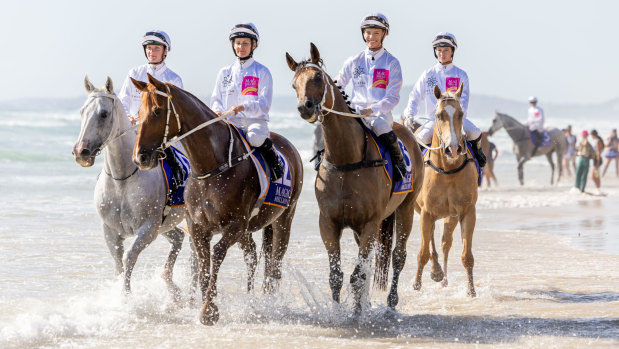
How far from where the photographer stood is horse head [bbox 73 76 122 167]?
24.1 feet

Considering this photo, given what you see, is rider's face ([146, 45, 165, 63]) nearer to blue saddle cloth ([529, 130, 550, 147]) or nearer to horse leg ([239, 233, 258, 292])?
horse leg ([239, 233, 258, 292])

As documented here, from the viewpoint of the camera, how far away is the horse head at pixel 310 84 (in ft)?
22.5

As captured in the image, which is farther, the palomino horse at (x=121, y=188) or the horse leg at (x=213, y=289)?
the palomino horse at (x=121, y=188)

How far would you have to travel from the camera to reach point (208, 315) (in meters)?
6.96

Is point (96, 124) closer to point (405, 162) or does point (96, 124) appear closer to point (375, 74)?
point (375, 74)

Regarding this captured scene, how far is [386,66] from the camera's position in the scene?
27.3 ft

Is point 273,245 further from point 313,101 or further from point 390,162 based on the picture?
point 313,101

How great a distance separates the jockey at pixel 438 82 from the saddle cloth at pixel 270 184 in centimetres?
223

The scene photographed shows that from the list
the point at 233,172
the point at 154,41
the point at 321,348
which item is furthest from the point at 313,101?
the point at 154,41

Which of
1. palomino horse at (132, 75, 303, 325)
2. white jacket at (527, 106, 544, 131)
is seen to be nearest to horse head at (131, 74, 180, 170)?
palomino horse at (132, 75, 303, 325)

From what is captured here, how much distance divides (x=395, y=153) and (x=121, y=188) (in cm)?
255

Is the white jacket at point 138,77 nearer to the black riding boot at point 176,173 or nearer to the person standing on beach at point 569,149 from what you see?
the black riding boot at point 176,173

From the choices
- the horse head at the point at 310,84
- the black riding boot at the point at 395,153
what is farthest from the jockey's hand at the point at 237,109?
the black riding boot at the point at 395,153

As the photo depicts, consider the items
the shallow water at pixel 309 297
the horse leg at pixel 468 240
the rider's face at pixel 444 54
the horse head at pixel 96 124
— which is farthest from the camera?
the rider's face at pixel 444 54
